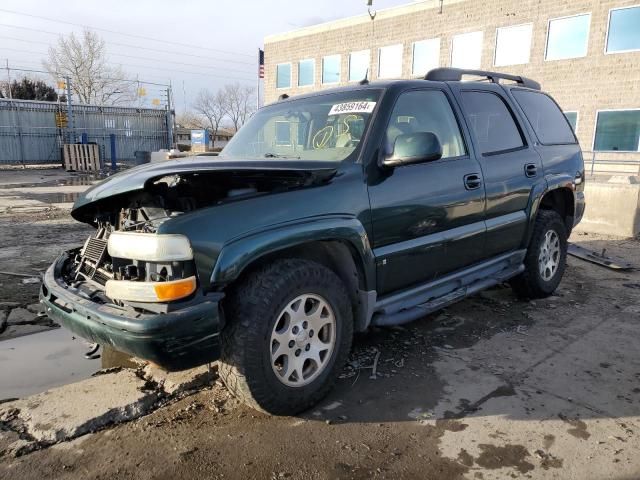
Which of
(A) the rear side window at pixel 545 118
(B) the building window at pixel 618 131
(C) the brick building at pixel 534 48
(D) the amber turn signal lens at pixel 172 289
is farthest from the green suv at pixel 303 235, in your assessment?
(C) the brick building at pixel 534 48

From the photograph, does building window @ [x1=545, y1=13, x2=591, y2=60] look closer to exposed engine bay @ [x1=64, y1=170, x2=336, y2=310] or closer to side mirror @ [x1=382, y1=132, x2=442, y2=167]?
side mirror @ [x1=382, y1=132, x2=442, y2=167]

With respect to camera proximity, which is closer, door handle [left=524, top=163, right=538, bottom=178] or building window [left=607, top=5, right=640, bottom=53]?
door handle [left=524, top=163, right=538, bottom=178]

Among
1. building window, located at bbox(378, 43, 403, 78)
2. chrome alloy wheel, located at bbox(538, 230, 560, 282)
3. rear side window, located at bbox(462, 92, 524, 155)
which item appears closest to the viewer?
rear side window, located at bbox(462, 92, 524, 155)

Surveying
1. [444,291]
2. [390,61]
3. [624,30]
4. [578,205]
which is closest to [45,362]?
[444,291]

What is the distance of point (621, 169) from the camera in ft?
61.2

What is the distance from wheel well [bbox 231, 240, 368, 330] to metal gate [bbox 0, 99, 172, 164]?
2410cm

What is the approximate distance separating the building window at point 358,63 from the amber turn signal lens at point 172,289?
26.4 m

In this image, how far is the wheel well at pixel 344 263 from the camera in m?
2.96

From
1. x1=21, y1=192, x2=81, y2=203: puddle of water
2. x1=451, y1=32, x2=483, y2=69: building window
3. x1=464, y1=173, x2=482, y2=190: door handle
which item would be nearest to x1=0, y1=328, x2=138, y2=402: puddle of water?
x1=464, y1=173, x2=482, y2=190: door handle

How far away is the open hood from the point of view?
2.53 metres

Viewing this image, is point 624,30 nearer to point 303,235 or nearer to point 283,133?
point 283,133

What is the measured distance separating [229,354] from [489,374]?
182 cm

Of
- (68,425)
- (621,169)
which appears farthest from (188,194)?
(621,169)

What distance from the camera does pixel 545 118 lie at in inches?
195
